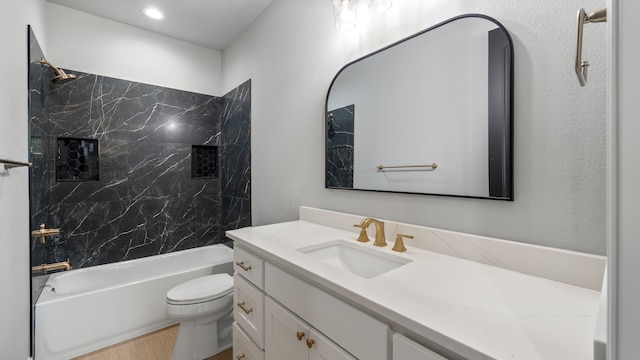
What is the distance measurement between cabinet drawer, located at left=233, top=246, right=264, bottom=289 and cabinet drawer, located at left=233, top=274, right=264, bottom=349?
0.11 ft

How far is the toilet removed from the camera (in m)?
1.69

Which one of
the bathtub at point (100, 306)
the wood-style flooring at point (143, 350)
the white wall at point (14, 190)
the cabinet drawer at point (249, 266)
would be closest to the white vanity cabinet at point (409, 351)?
the cabinet drawer at point (249, 266)

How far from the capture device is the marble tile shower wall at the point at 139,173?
2.25 meters

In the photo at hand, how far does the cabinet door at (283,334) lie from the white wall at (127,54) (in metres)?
2.70

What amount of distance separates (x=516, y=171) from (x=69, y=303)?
279 cm

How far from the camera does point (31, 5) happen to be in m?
1.60

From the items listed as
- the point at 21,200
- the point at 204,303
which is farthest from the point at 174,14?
the point at 204,303

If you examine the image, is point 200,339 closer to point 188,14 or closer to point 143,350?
point 143,350

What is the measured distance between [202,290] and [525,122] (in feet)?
6.82

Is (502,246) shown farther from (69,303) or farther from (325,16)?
(69,303)

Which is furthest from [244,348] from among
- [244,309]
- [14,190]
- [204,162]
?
[204,162]

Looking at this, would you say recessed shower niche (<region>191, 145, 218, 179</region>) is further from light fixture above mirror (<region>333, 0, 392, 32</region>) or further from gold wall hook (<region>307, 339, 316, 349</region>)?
gold wall hook (<region>307, 339, 316, 349</region>)

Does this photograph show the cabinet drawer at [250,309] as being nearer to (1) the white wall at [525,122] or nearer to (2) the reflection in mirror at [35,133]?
(1) the white wall at [525,122]

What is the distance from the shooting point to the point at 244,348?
4.28 ft
